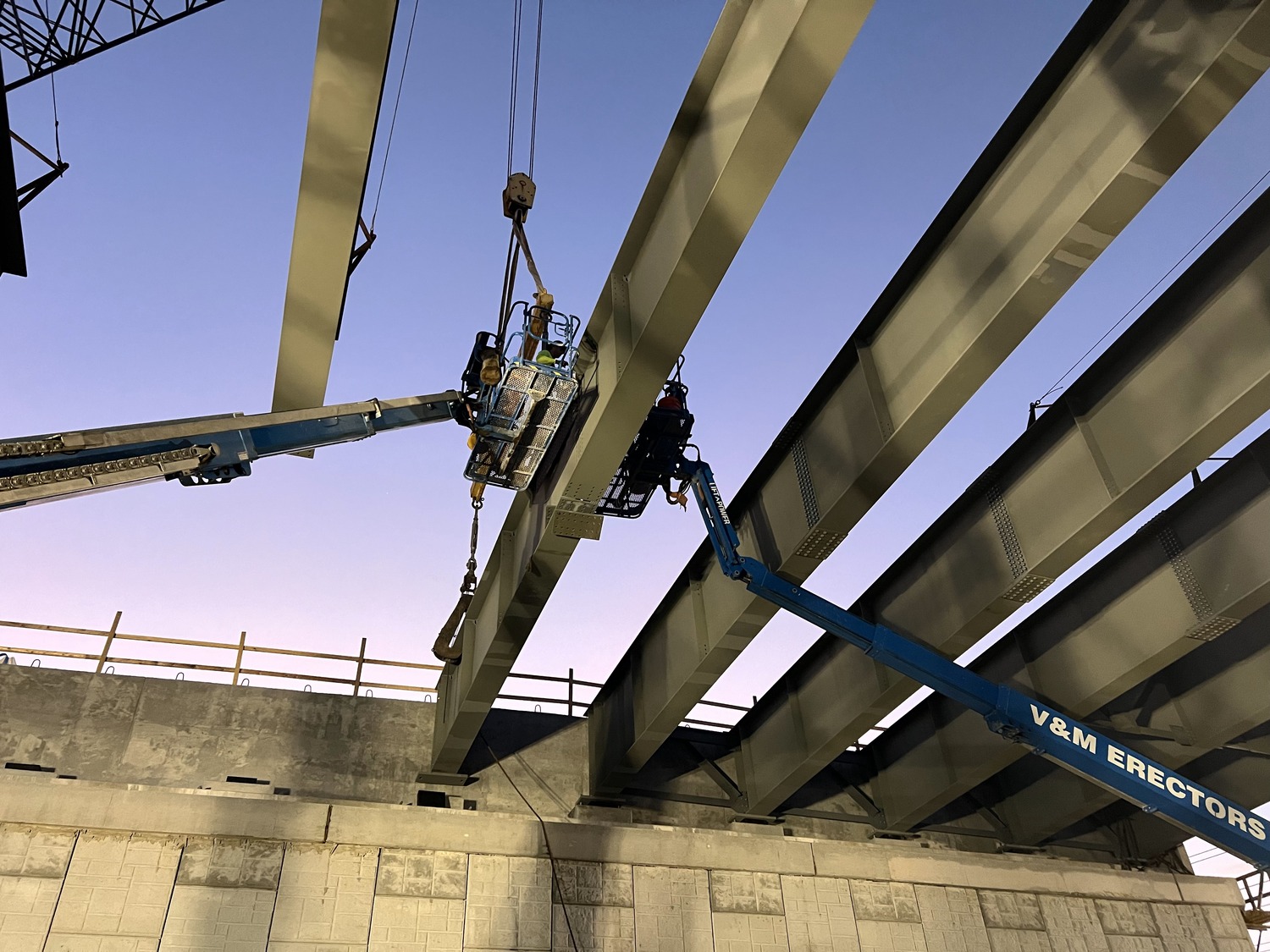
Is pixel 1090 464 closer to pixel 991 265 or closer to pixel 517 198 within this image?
pixel 991 265

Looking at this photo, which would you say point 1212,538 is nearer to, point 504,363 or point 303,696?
point 504,363

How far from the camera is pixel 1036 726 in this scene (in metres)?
11.6

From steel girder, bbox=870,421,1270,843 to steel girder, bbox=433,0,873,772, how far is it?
194 inches

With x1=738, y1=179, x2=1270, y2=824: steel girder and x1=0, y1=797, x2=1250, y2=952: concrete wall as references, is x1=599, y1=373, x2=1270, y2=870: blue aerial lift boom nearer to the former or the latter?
x1=738, y1=179, x2=1270, y2=824: steel girder

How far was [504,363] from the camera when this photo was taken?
10.3 meters

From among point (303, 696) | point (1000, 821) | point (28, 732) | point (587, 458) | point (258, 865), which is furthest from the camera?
point (1000, 821)

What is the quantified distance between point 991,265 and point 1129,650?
232 inches

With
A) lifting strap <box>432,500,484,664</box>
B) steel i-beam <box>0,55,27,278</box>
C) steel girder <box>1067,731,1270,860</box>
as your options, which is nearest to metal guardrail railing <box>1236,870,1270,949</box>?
steel girder <box>1067,731,1270,860</box>

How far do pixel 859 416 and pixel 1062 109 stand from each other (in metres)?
3.65

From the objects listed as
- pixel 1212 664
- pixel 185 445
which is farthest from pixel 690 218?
pixel 1212 664

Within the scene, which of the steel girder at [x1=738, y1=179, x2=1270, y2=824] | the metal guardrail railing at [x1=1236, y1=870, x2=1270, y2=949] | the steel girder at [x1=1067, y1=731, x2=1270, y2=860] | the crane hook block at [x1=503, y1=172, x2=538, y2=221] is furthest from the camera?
the metal guardrail railing at [x1=1236, y1=870, x2=1270, y2=949]

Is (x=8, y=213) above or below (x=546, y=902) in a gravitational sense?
above

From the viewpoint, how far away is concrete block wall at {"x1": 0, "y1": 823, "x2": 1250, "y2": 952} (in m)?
12.2

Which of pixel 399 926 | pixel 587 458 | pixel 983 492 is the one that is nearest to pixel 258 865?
pixel 399 926
